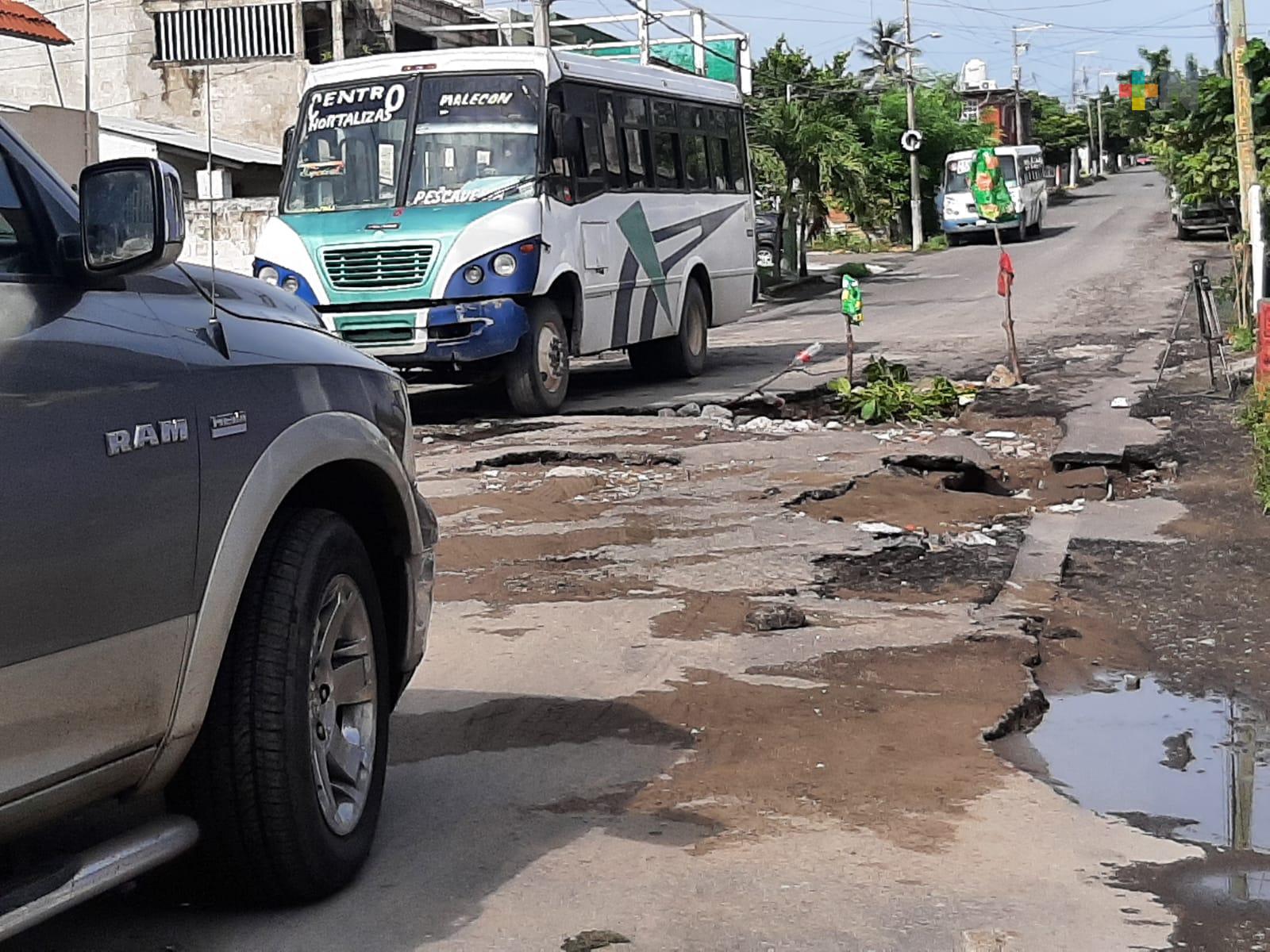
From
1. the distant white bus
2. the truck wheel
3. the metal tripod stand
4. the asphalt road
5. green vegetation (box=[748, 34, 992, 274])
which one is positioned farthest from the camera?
the distant white bus

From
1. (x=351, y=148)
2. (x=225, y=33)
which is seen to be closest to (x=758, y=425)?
(x=351, y=148)

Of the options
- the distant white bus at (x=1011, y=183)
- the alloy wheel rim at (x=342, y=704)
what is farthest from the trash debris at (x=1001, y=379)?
the distant white bus at (x=1011, y=183)

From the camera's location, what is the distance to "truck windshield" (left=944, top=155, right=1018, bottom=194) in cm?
4519

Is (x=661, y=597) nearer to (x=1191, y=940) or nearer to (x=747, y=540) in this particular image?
(x=747, y=540)

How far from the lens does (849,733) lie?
558 cm

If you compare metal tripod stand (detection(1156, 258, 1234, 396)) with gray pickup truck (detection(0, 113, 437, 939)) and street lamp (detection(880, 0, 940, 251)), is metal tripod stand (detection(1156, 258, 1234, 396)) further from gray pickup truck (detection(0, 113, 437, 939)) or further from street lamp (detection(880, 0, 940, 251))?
street lamp (detection(880, 0, 940, 251))

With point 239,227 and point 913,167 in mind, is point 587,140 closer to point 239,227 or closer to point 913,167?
point 239,227

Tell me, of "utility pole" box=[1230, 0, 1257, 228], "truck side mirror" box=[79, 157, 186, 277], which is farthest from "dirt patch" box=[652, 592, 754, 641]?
"utility pole" box=[1230, 0, 1257, 228]

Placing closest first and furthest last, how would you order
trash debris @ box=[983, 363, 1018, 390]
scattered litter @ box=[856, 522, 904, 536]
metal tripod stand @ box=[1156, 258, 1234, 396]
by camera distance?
scattered litter @ box=[856, 522, 904, 536] < metal tripod stand @ box=[1156, 258, 1234, 396] < trash debris @ box=[983, 363, 1018, 390]

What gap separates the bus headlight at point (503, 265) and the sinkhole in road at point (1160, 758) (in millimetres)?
8397

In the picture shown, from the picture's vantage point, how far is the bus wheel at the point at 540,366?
14367mm

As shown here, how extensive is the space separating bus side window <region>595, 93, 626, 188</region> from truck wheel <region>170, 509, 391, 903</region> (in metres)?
12.2

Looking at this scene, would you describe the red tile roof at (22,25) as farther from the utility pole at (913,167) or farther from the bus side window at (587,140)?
the utility pole at (913,167)

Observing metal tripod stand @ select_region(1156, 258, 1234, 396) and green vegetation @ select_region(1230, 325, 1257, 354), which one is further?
green vegetation @ select_region(1230, 325, 1257, 354)
